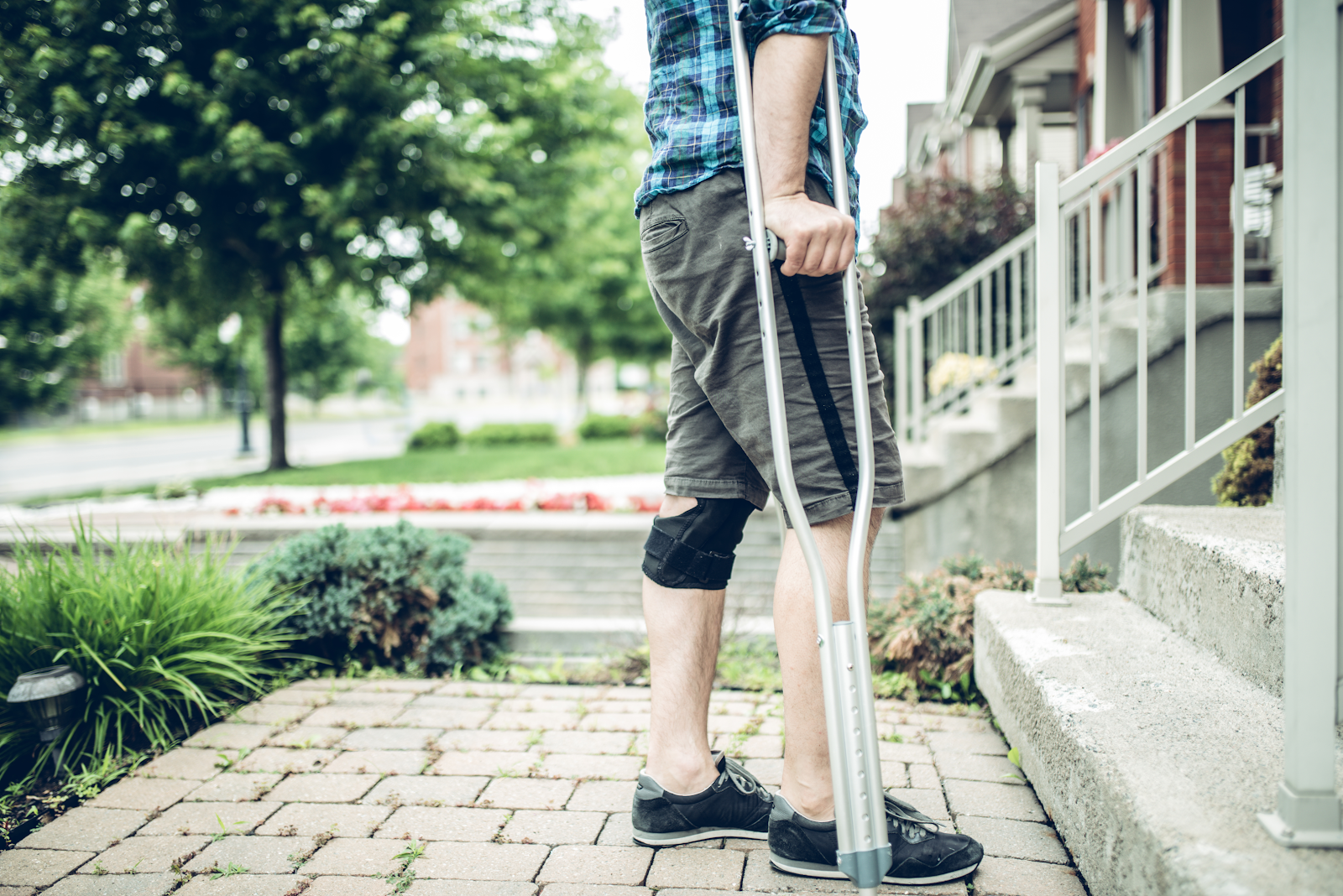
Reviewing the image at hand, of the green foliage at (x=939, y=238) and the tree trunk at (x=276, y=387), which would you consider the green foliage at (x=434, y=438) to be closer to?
the tree trunk at (x=276, y=387)

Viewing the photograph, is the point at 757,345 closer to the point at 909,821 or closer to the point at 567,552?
the point at 909,821

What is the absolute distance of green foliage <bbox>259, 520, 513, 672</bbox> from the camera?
10.4ft

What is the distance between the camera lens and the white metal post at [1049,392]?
256cm

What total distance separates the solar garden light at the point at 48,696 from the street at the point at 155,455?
7059 millimetres

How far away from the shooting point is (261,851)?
71.5 inches

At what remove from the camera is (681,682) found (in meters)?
1.80

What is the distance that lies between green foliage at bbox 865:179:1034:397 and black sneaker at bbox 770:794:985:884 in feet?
19.9

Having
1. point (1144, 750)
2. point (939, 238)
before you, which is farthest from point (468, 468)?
point (1144, 750)

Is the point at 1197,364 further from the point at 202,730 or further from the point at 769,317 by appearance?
the point at 202,730

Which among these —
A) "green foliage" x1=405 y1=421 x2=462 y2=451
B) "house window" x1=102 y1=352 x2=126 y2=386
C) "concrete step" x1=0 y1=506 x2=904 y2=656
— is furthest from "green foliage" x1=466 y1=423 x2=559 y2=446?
"house window" x1=102 y1=352 x2=126 y2=386

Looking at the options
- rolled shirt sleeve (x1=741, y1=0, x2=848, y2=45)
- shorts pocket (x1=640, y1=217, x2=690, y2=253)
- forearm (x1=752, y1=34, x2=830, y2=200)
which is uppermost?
rolled shirt sleeve (x1=741, y1=0, x2=848, y2=45)

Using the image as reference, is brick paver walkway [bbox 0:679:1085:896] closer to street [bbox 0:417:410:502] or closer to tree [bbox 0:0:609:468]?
street [bbox 0:417:410:502]

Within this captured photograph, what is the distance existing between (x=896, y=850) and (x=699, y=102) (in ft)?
4.79

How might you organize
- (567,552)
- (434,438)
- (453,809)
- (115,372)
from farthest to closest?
(115,372), (434,438), (567,552), (453,809)
